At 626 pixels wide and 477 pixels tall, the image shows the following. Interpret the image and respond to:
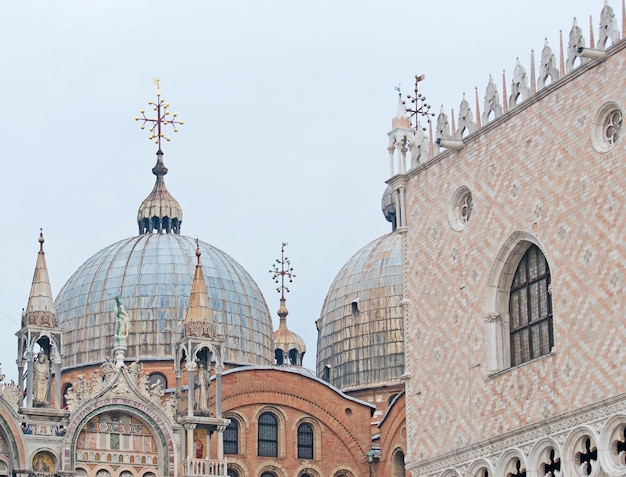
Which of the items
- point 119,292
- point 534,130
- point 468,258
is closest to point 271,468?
point 119,292

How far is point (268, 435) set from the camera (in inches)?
1491

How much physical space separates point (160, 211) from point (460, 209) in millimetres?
19069

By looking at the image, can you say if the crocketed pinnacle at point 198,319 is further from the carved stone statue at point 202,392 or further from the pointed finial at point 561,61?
the pointed finial at point 561,61

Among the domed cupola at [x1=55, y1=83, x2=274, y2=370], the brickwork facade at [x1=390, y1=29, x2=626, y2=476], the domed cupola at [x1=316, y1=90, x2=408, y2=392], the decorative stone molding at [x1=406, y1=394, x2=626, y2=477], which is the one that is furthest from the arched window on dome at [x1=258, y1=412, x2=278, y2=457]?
the decorative stone molding at [x1=406, y1=394, x2=626, y2=477]

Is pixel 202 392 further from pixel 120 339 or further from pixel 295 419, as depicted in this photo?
pixel 295 419

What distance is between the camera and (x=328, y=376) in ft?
153

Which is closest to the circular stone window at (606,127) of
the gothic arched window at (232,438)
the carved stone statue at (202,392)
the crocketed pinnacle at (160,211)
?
the carved stone statue at (202,392)

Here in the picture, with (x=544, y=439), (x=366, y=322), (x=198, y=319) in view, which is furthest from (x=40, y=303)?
(x=366, y=322)

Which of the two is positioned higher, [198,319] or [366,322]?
[366,322]

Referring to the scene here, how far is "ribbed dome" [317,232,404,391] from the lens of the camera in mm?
45062

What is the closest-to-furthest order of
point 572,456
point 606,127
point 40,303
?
point 572,456
point 606,127
point 40,303

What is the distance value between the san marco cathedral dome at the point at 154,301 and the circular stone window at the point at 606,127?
19.8 m

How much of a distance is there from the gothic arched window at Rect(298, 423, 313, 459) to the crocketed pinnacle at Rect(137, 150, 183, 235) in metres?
10.2

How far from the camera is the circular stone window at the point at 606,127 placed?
80.8ft
